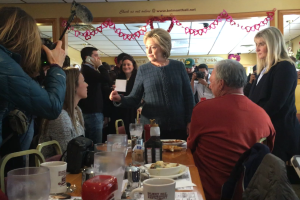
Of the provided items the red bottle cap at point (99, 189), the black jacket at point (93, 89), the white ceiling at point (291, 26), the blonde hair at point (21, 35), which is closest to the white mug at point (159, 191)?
the red bottle cap at point (99, 189)

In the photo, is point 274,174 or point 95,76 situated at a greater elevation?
point 95,76

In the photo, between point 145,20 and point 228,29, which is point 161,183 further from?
point 228,29

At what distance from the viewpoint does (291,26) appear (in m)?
7.34

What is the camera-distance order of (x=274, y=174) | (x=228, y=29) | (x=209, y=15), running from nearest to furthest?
(x=274, y=174)
(x=209, y=15)
(x=228, y=29)

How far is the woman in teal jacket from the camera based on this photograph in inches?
41.5

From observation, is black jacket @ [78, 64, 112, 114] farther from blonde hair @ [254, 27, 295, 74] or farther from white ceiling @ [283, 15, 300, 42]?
white ceiling @ [283, 15, 300, 42]

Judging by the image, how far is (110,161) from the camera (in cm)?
94

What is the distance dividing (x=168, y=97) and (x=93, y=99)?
137 cm

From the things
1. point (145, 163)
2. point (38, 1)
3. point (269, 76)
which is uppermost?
point (38, 1)

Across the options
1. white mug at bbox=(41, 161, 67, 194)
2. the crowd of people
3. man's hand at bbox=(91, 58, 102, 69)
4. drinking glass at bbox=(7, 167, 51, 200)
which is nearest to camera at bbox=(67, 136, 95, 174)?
the crowd of people

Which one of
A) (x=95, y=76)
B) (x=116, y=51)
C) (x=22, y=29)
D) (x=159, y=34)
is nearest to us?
(x=22, y=29)

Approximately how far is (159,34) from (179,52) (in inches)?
365

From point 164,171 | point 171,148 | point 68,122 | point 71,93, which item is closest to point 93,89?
point 71,93

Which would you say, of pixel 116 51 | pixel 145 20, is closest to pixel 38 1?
pixel 145 20
